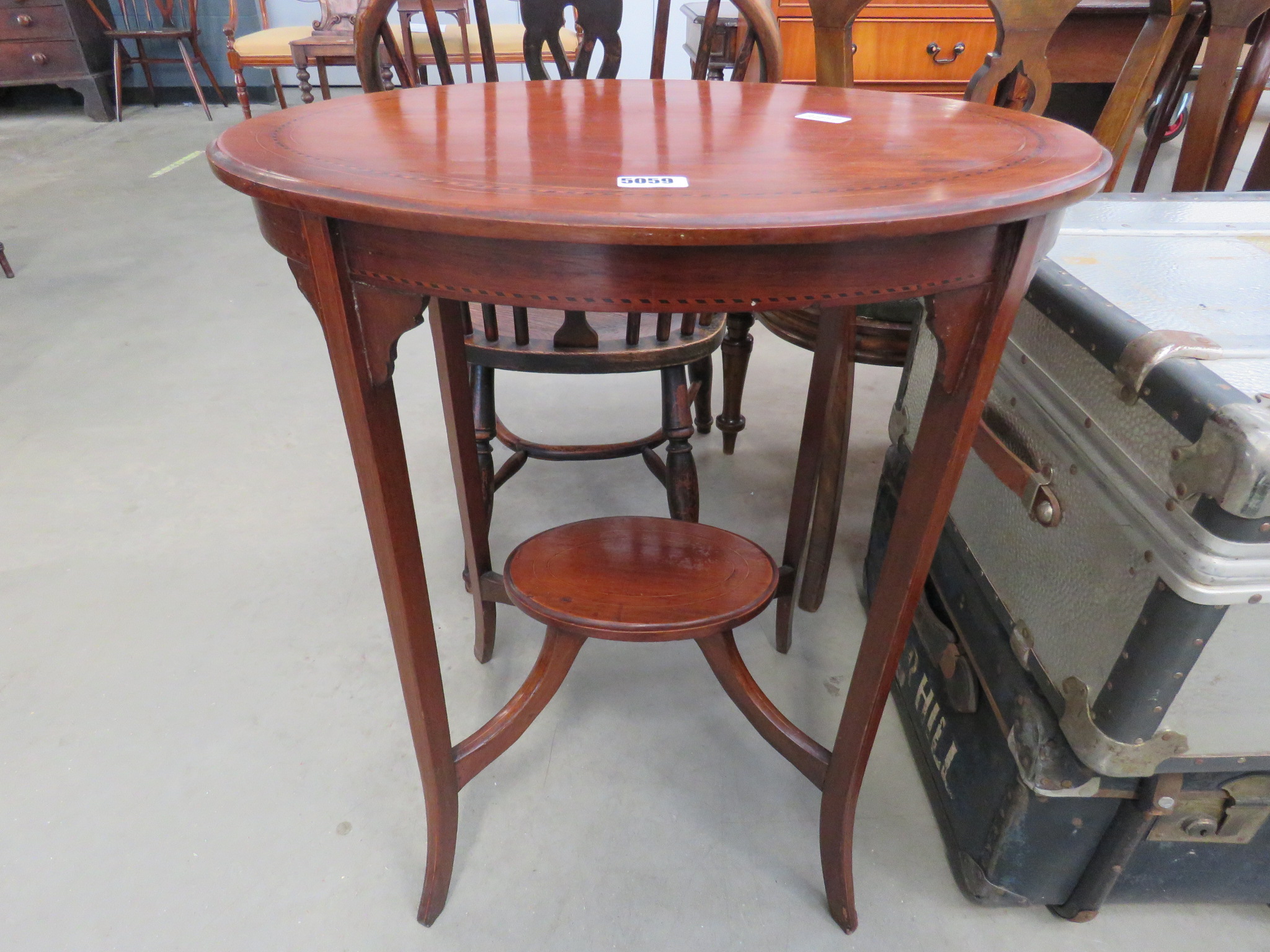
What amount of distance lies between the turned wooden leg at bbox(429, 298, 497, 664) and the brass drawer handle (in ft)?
6.22

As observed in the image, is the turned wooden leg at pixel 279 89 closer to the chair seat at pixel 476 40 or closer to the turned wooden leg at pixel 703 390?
the chair seat at pixel 476 40

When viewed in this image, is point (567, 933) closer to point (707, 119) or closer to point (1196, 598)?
point (1196, 598)

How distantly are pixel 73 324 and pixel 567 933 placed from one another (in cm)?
257

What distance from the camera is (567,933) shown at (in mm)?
982

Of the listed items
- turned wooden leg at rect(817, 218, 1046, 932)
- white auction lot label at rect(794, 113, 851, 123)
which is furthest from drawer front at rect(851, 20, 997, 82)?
turned wooden leg at rect(817, 218, 1046, 932)

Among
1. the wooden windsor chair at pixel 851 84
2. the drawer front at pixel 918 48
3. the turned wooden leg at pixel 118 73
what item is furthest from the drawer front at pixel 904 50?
the turned wooden leg at pixel 118 73

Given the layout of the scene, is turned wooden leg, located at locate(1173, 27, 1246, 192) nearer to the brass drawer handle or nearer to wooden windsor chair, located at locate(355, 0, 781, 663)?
wooden windsor chair, located at locate(355, 0, 781, 663)

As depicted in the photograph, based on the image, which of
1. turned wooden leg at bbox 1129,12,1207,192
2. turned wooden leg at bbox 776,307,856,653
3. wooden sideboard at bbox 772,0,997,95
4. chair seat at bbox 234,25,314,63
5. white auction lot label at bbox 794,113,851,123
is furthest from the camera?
chair seat at bbox 234,25,314,63

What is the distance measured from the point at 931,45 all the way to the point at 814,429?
1669 mm

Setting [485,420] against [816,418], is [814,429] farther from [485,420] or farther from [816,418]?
[485,420]

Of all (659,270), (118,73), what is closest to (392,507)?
(659,270)

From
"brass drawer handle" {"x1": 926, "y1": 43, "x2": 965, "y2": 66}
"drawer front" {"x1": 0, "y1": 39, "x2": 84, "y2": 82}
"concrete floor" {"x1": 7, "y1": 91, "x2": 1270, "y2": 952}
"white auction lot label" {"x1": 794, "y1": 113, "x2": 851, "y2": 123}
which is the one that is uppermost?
"white auction lot label" {"x1": 794, "y1": 113, "x2": 851, "y2": 123}

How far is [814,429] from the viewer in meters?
1.25

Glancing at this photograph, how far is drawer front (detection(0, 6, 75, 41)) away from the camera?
470 centimetres
